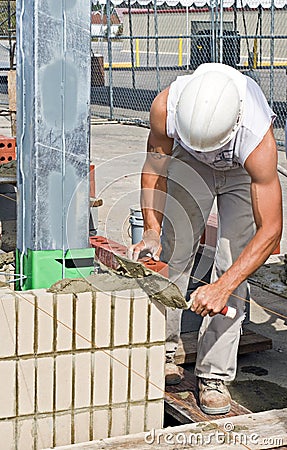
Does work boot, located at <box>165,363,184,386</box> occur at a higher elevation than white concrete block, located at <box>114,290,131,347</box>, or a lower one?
lower

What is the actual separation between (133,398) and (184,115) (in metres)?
1.21

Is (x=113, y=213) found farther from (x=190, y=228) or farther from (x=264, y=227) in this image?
(x=264, y=227)

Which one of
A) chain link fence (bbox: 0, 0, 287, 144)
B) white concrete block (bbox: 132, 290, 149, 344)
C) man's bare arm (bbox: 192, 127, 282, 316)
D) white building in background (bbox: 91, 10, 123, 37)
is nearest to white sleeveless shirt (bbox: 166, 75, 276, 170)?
man's bare arm (bbox: 192, 127, 282, 316)

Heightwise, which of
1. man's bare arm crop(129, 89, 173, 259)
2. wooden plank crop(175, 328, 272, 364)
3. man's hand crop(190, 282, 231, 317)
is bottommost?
wooden plank crop(175, 328, 272, 364)

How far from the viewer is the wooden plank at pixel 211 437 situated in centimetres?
328

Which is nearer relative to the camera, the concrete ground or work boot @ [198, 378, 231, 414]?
Answer: work boot @ [198, 378, 231, 414]

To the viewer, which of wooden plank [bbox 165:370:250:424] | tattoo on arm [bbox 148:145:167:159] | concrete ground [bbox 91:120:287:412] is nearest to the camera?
wooden plank [bbox 165:370:250:424]

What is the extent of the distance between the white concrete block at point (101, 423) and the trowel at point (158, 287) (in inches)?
20.4

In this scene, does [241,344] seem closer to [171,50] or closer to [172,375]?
[172,375]

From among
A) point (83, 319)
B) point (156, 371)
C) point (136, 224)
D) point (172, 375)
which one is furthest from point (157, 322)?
point (136, 224)

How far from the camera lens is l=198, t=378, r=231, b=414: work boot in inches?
148

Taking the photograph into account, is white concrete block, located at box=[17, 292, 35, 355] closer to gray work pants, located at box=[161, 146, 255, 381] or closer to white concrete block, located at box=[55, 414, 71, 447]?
white concrete block, located at box=[55, 414, 71, 447]

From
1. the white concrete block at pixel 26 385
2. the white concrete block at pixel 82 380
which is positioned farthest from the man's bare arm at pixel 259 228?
the white concrete block at pixel 26 385

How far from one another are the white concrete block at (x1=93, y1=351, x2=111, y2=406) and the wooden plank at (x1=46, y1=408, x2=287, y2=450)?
17 centimetres
